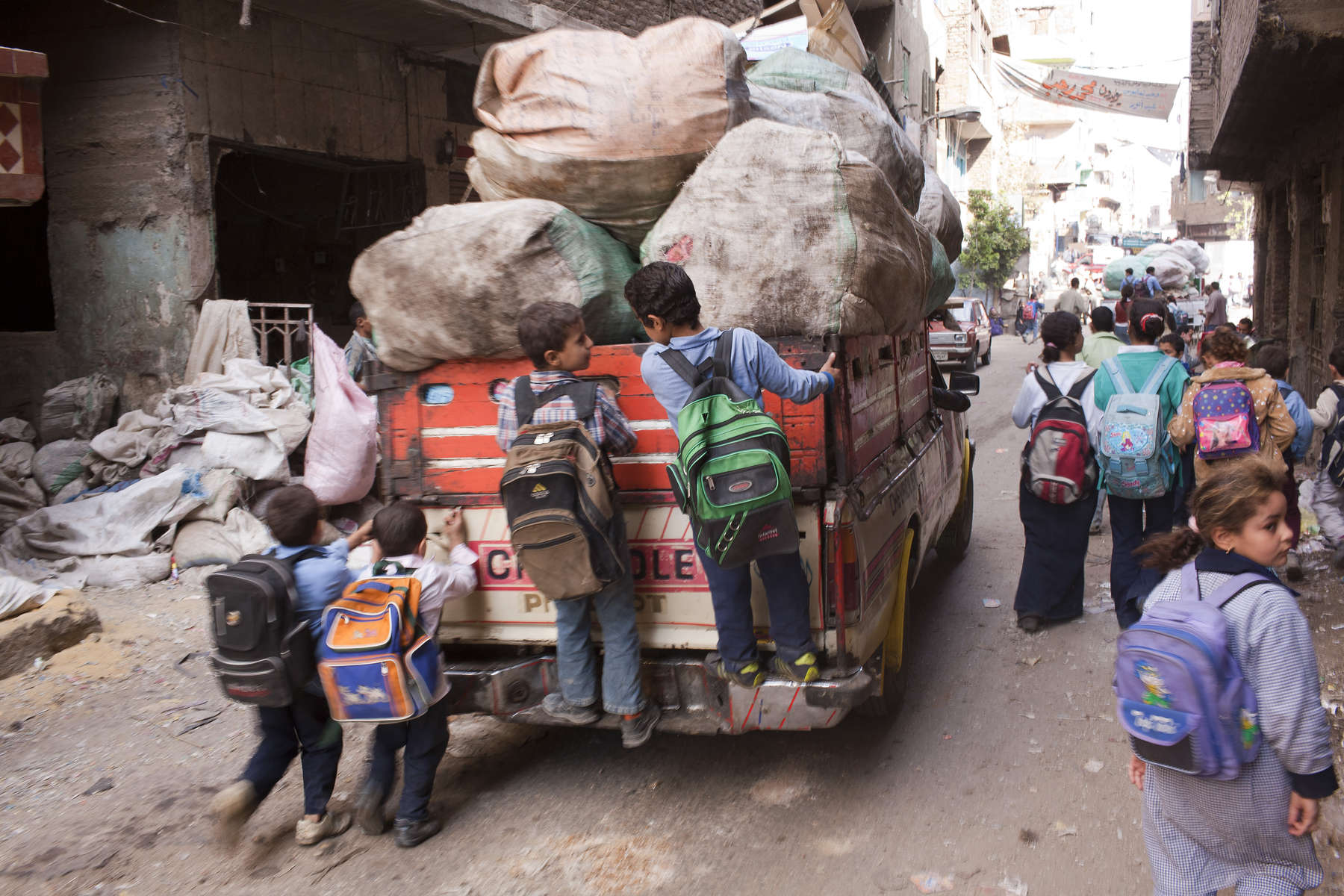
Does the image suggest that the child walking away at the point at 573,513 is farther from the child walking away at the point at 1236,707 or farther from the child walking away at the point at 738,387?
the child walking away at the point at 1236,707

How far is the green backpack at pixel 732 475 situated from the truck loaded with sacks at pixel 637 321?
30 centimetres

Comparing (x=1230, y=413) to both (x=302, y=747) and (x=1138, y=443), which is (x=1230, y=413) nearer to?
(x=1138, y=443)

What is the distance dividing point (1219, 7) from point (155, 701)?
12412mm

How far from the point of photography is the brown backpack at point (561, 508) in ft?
10.4

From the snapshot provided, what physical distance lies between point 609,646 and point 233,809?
1.32 m

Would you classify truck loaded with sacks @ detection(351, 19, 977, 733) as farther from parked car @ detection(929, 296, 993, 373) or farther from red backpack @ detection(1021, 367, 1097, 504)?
parked car @ detection(929, 296, 993, 373)

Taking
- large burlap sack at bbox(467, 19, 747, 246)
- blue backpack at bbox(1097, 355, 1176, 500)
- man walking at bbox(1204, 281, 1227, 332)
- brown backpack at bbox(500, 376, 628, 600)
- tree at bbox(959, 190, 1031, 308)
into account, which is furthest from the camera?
tree at bbox(959, 190, 1031, 308)

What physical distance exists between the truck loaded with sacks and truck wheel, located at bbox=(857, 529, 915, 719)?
62 mm

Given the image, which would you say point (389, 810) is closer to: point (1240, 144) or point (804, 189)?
point (804, 189)

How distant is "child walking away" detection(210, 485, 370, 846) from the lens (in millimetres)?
3262

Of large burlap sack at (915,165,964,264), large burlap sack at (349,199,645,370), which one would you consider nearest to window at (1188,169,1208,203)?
large burlap sack at (915,165,964,264)

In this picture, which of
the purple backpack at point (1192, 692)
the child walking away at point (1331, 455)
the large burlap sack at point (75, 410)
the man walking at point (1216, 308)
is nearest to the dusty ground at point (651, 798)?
the child walking away at point (1331, 455)

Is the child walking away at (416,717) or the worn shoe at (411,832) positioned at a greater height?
the child walking away at (416,717)

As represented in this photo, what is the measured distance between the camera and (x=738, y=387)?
10.4 feet
